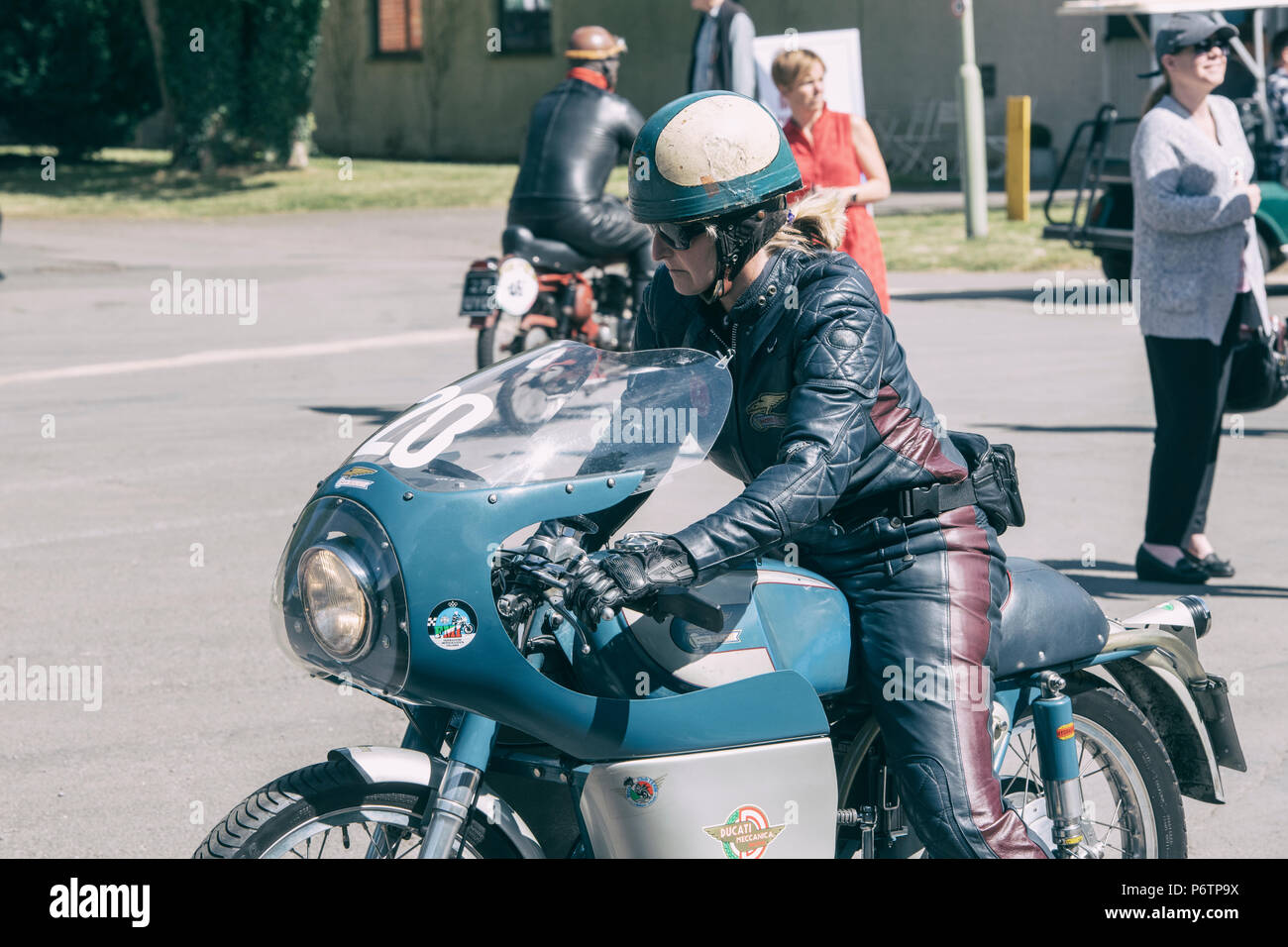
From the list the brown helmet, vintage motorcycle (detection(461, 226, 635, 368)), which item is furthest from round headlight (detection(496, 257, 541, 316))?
the brown helmet

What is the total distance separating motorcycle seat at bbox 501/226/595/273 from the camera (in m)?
10.2

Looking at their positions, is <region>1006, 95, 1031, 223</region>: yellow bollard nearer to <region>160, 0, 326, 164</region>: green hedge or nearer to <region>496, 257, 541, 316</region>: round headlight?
<region>496, 257, 541, 316</region>: round headlight

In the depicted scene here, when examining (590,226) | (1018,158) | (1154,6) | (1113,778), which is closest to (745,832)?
(1113,778)

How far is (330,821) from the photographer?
112 inches

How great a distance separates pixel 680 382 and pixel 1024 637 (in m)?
0.88

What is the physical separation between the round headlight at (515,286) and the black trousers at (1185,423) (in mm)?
4075

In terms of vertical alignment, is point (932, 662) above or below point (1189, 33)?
below

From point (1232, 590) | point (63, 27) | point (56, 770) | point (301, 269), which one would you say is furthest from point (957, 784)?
point (63, 27)

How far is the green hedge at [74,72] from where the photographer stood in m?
33.3

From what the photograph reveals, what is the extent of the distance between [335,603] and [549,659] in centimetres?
38

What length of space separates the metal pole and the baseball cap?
13.0m

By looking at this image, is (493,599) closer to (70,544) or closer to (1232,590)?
(1232,590)

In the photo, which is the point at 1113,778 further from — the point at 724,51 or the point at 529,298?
the point at 724,51

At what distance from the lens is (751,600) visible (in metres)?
3.04
